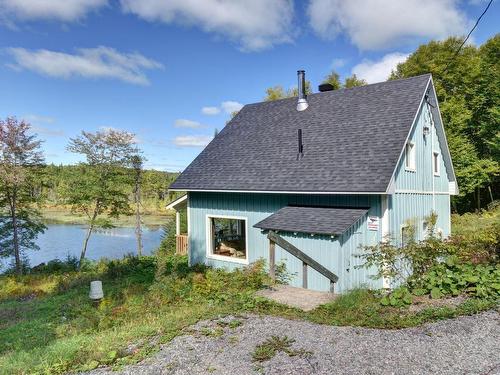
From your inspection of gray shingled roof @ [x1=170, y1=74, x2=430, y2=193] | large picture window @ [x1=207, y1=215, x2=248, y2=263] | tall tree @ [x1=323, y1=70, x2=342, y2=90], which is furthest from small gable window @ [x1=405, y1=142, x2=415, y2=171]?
tall tree @ [x1=323, y1=70, x2=342, y2=90]

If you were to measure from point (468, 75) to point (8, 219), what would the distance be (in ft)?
98.6

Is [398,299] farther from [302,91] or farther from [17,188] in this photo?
[17,188]

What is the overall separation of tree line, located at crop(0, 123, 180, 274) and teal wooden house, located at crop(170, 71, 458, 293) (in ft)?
27.4

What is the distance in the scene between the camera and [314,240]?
8.91 meters

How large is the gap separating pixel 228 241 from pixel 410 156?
7.53m

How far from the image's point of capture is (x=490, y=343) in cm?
469

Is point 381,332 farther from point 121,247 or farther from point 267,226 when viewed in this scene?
point 121,247

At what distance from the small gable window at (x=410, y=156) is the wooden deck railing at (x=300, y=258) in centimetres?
394

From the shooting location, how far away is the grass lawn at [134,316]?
4965 millimetres

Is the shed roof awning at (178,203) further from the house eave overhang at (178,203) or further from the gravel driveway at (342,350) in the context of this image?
the gravel driveway at (342,350)

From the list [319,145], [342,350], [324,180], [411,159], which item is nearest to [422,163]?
[411,159]

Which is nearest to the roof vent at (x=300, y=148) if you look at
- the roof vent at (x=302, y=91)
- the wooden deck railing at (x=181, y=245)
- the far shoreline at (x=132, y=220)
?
the roof vent at (x=302, y=91)

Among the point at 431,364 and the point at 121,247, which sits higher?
the point at 431,364

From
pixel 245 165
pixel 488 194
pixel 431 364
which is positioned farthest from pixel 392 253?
pixel 488 194
